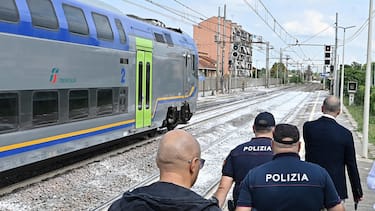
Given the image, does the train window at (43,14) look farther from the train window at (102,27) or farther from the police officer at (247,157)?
the police officer at (247,157)

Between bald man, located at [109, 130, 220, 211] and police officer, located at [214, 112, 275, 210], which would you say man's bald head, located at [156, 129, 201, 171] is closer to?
bald man, located at [109, 130, 220, 211]

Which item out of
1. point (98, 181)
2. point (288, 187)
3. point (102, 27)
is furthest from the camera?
point (102, 27)

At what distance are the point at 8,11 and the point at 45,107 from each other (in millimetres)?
2110

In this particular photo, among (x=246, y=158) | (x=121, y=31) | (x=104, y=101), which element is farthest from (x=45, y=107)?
(x=246, y=158)

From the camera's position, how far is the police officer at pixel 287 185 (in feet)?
11.5

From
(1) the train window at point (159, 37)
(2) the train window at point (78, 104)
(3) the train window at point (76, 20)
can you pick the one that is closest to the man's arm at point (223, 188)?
(2) the train window at point (78, 104)

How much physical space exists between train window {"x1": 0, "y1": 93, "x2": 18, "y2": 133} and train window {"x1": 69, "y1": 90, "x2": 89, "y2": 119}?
205cm

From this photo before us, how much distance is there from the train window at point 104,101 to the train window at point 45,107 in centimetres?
204

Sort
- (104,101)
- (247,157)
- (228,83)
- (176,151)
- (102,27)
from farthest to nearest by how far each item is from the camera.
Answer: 1. (228,83)
2. (104,101)
3. (102,27)
4. (247,157)
5. (176,151)

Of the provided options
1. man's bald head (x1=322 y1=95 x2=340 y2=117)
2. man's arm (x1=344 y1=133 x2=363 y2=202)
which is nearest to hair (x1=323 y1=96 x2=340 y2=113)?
man's bald head (x1=322 y1=95 x2=340 y2=117)

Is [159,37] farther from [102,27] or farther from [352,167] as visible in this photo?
[352,167]

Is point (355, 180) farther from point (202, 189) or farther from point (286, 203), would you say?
point (202, 189)

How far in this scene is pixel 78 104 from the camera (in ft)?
37.7

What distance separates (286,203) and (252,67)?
15414 centimetres
